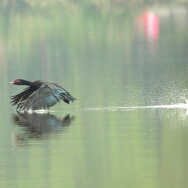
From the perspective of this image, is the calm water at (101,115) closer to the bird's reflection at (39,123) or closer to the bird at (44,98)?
the bird's reflection at (39,123)

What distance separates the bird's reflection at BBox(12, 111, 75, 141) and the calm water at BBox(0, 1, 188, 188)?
0.02 m

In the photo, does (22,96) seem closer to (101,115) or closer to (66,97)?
(66,97)

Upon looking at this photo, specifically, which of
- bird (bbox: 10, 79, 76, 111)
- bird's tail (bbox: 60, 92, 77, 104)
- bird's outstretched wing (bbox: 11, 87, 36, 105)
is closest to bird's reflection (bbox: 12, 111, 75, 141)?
bird (bbox: 10, 79, 76, 111)

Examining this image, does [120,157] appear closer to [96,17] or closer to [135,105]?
[135,105]

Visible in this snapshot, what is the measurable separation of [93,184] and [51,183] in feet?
1.98

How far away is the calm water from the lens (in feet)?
52.4

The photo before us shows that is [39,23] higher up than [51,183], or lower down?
higher up

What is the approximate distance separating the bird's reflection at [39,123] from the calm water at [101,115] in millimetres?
18

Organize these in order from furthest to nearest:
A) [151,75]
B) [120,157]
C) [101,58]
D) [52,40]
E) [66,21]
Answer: [66,21] < [52,40] < [101,58] < [151,75] < [120,157]

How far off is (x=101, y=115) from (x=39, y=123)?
1255 millimetres

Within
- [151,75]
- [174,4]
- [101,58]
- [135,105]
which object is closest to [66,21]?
[174,4]

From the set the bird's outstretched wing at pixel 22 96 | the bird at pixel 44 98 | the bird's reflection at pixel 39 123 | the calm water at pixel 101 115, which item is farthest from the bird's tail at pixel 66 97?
the bird's outstretched wing at pixel 22 96

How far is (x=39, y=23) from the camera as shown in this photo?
54.6m

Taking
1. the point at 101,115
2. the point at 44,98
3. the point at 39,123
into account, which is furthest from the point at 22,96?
the point at 101,115
